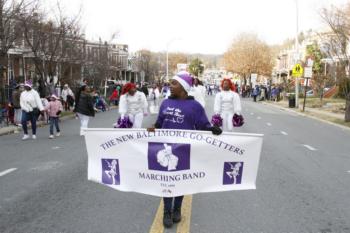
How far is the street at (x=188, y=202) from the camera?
570 cm

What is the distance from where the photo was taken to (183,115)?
559cm

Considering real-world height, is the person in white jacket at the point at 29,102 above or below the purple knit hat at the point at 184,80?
below

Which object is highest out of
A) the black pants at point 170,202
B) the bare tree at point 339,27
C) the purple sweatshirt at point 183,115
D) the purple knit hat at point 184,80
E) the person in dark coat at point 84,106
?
the bare tree at point 339,27

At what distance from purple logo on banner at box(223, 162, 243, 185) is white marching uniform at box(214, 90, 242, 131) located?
661cm

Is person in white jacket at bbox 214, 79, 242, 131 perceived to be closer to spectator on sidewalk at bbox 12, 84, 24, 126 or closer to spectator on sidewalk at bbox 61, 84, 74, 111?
spectator on sidewalk at bbox 12, 84, 24, 126

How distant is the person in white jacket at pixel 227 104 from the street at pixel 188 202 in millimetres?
1690

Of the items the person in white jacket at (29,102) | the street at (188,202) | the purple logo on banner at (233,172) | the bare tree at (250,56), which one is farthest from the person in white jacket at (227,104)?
the bare tree at (250,56)

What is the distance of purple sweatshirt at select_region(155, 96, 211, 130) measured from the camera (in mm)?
5594

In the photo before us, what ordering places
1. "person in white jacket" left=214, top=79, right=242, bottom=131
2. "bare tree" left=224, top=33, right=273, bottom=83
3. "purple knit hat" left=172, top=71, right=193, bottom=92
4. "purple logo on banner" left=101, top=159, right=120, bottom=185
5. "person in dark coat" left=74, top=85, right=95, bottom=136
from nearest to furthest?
"purple knit hat" left=172, top=71, right=193, bottom=92
"purple logo on banner" left=101, top=159, right=120, bottom=185
"person in white jacket" left=214, top=79, right=242, bottom=131
"person in dark coat" left=74, top=85, right=95, bottom=136
"bare tree" left=224, top=33, right=273, bottom=83

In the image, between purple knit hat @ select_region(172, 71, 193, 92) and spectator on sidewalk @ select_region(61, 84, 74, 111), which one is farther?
spectator on sidewalk @ select_region(61, 84, 74, 111)

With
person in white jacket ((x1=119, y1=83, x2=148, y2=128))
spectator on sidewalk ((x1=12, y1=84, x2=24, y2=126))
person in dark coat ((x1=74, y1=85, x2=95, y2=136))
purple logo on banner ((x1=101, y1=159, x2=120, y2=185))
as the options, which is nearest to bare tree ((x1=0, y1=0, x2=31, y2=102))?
spectator on sidewalk ((x1=12, y1=84, x2=24, y2=126))

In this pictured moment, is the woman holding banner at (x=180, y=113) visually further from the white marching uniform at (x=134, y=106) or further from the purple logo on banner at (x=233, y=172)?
the white marching uniform at (x=134, y=106)

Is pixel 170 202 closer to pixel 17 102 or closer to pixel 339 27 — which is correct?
pixel 17 102

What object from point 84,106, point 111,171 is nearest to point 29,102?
point 84,106
